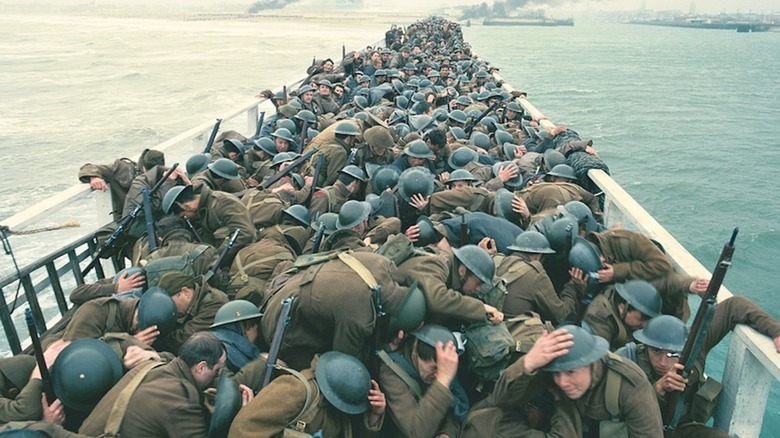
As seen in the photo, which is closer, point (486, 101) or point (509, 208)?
point (509, 208)

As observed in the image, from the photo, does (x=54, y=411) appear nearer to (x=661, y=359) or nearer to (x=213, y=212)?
(x=213, y=212)

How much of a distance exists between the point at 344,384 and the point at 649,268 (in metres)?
2.55

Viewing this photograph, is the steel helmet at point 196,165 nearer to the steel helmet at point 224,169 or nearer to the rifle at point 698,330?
the steel helmet at point 224,169

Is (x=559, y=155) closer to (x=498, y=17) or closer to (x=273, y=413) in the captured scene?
(x=273, y=413)

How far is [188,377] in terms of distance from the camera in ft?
9.55

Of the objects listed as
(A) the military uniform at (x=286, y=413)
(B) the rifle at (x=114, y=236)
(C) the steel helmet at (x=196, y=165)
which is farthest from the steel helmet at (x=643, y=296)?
(C) the steel helmet at (x=196, y=165)

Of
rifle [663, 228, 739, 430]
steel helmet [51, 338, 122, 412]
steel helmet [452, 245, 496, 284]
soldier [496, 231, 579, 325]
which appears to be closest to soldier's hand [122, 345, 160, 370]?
steel helmet [51, 338, 122, 412]

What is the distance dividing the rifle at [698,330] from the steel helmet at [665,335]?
0.09 meters

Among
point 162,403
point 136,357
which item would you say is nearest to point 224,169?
point 136,357

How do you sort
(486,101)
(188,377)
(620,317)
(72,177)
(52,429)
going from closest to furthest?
(52,429) < (188,377) < (620,317) < (486,101) < (72,177)

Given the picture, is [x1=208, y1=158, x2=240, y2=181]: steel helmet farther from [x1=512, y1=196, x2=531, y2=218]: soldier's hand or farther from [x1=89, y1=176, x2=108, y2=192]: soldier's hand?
[x1=512, y1=196, x2=531, y2=218]: soldier's hand

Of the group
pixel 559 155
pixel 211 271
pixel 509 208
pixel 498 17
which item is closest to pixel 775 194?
pixel 559 155

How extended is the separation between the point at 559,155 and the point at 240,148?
407 cm

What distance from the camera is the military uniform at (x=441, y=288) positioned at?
3.41 metres
